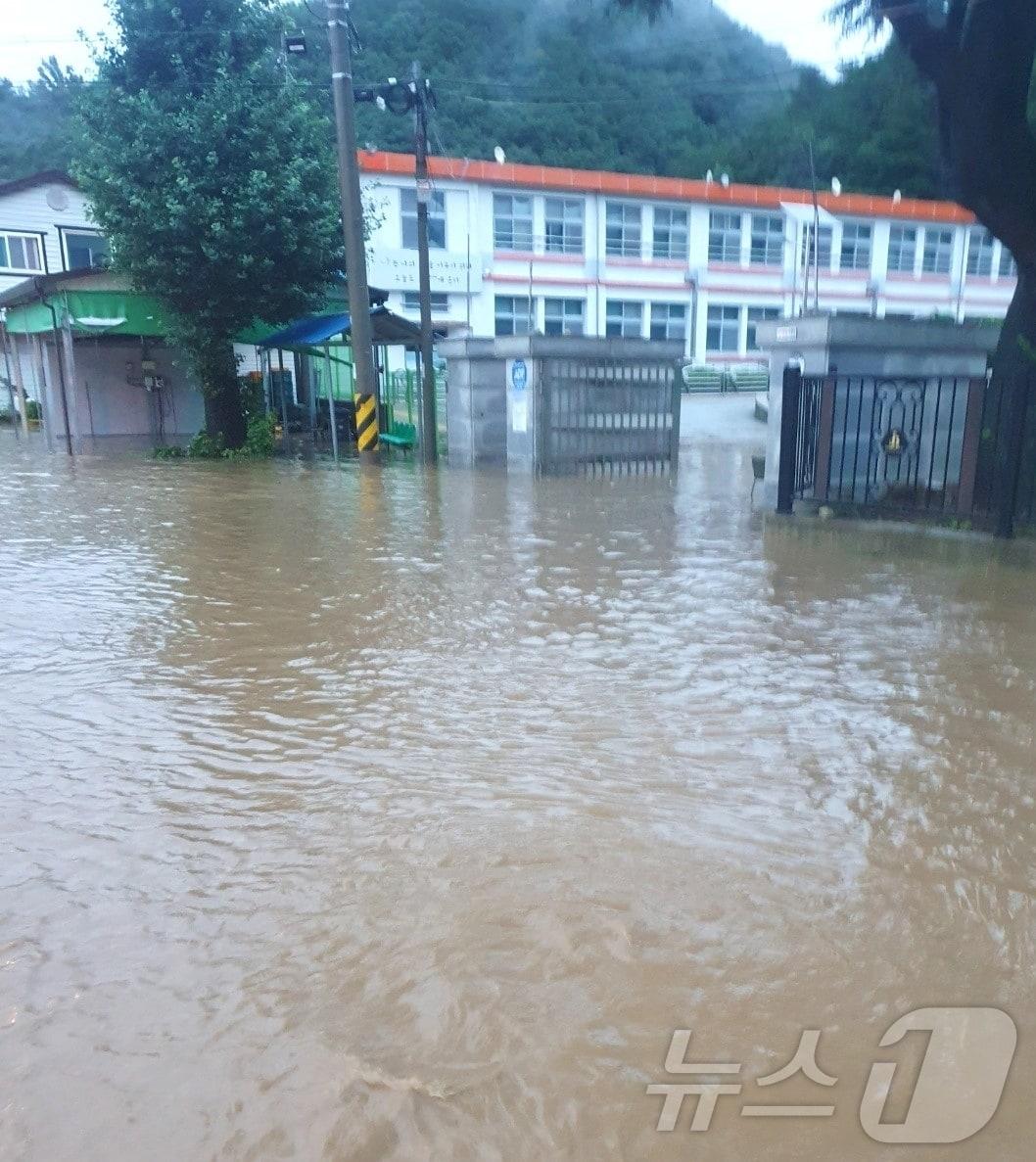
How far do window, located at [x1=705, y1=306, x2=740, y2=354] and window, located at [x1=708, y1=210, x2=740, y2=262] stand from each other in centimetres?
204

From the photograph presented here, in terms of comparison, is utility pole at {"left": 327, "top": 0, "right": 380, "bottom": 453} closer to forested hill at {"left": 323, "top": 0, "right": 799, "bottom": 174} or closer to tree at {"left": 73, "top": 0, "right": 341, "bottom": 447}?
tree at {"left": 73, "top": 0, "right": 341, "bottom": 447}

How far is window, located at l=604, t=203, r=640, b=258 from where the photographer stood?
38.6m

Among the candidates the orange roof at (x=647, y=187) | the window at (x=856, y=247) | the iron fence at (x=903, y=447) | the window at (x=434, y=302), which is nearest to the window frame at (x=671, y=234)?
the orange roof at (x=647, y=187)

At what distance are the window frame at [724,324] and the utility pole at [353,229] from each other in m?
26.4

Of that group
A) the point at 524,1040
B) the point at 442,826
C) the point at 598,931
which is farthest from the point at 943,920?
the point at 442,826

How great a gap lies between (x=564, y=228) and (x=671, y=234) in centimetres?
473

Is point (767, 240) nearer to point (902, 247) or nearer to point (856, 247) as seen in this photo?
point (856, 247)

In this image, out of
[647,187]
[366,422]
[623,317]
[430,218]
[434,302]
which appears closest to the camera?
[366,422]

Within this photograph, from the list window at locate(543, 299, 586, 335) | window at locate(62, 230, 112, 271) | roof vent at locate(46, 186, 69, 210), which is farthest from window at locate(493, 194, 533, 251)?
roof vent at locate(46, 186, 69, 210)

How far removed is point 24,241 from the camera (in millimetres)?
30047

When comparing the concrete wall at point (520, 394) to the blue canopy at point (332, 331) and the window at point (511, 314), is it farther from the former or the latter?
the window at point (511, 314)

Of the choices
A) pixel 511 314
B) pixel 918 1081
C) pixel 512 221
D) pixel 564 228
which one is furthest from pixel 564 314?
pixel 918 1081

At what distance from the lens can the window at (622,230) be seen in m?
38.6

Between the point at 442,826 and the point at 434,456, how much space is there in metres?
15.4
